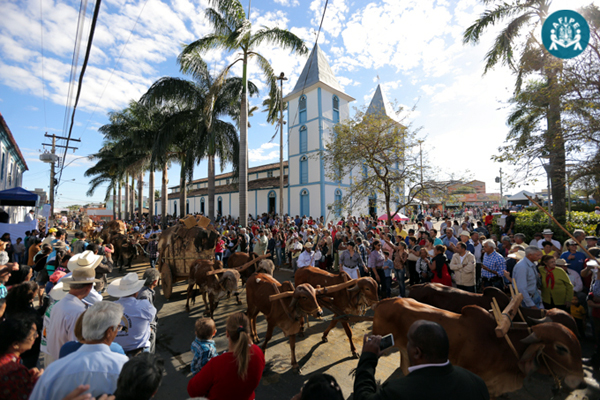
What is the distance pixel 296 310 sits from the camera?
479cm

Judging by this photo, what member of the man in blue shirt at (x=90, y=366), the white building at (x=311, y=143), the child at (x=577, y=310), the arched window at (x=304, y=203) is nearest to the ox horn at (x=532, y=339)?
the child at (x=577, y=310)

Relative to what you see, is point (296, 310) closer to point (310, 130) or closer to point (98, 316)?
point (98, 316)

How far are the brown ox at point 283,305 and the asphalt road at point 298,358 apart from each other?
0.34 m

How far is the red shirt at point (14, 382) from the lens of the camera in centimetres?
202

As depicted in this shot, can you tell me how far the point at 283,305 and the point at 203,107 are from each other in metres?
15.5

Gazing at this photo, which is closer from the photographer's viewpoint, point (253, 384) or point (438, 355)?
point (438, 355)

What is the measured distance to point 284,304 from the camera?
485 cm

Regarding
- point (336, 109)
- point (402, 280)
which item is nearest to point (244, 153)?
point (402, 280)

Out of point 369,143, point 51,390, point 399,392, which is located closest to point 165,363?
point 51,390

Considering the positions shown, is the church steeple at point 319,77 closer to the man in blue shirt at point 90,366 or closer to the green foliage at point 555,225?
the green foliage at point 555,225

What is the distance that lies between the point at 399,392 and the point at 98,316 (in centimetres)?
231

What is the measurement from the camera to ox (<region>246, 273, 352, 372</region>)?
15.2 ft

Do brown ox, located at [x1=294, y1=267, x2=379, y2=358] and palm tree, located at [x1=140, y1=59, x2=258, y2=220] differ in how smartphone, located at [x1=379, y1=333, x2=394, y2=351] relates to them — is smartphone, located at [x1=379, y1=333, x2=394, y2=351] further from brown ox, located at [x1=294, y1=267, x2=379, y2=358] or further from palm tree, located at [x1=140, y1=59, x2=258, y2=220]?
palm tree, located at [x1=140, y1=59, x2=258, y2=220]

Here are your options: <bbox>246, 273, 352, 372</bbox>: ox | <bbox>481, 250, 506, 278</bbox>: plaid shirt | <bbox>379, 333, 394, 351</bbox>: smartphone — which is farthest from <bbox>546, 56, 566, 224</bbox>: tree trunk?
<bbox>379, 333, 394, 351</bbox>: smartphone
